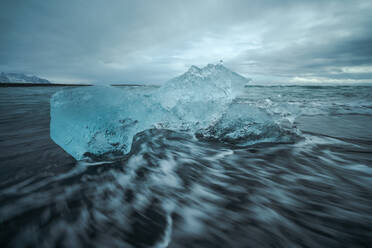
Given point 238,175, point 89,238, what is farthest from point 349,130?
point 89,238

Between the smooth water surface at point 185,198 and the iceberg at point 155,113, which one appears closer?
the smooth water surface at point 185,198

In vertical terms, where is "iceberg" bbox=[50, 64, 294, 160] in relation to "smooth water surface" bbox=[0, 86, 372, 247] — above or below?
above

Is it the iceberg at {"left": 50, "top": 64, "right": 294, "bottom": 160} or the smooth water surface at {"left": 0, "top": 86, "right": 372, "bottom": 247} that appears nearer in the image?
the smooth water surface at {"left": 0, "top": 86, "right": 372, "bottom": 247}

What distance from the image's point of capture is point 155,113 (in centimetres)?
274

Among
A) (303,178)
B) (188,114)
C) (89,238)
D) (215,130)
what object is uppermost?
(188,114)

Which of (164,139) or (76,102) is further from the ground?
(76,102)

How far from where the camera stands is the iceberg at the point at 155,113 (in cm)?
200

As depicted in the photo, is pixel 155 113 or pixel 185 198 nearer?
pixel 185 198

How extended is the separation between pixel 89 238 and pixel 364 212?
1949 mm

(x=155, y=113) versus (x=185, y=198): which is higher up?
(x=155, y=113)

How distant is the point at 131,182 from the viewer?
4.97 feet

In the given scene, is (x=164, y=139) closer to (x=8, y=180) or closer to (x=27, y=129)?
(x=8, y=180)

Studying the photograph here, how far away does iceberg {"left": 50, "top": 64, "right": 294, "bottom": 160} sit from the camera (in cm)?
200

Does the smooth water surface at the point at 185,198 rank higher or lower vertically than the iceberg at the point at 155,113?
lower
